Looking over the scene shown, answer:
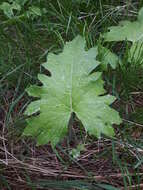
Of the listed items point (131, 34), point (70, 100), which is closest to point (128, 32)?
point (131, 34)

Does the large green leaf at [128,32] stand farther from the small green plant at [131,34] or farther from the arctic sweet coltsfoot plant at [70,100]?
the arctic sweet coltsfoot plant at [70,100]

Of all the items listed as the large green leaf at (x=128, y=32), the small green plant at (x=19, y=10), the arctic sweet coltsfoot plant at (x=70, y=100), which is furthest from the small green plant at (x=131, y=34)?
the small green plant at (x=19, y=10)

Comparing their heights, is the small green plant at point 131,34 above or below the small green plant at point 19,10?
below

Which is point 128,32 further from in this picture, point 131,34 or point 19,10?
point 19,10

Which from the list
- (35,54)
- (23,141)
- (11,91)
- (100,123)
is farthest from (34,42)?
(100,123)

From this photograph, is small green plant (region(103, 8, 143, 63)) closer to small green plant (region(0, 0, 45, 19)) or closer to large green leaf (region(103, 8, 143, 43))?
large green leaf (region(103, 8, 143, 43))
